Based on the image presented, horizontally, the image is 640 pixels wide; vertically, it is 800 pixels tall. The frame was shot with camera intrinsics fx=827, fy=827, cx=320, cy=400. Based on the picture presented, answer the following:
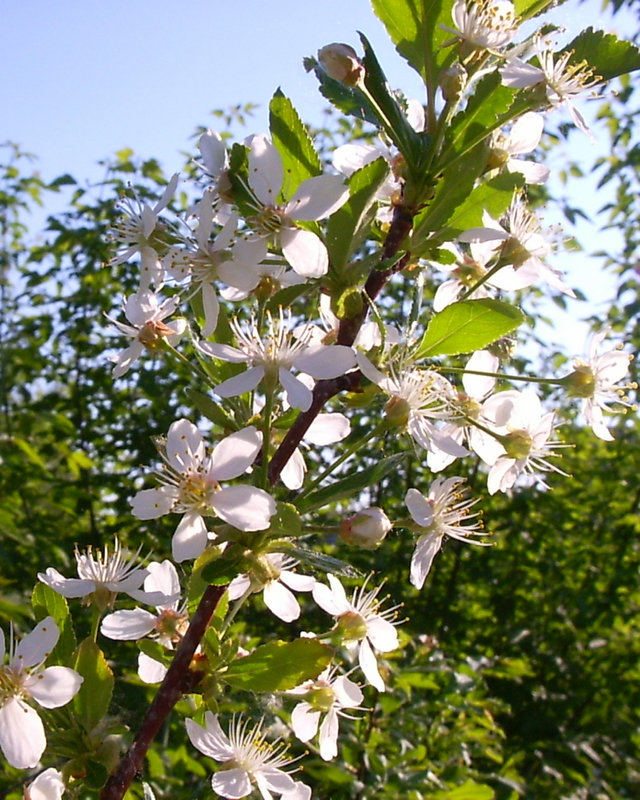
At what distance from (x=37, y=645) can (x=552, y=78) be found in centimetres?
97

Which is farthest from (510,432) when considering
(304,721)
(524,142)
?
(304,721)

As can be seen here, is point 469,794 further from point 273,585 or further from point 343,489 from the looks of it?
point 343,489

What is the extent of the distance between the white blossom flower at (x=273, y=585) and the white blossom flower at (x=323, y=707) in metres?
0.14

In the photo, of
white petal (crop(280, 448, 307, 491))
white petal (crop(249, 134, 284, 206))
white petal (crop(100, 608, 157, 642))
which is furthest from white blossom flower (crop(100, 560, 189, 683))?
white petal (crop(249, 134, 284, 206))

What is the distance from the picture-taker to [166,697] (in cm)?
99

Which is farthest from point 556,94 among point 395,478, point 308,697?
point 395,478

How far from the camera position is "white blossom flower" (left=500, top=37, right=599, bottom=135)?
1.04m

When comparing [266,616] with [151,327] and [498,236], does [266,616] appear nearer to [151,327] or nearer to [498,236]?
[151,327]

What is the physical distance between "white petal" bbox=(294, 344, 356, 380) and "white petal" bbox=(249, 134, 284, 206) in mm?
198

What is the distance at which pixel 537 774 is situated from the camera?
12.1 ft

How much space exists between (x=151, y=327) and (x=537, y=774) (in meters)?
3.32

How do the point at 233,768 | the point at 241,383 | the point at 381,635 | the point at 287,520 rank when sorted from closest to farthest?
1. the point at 287,520
2. the point at 241,383
3. the point at 233,768
4. the point at 381,635

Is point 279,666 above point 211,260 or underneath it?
underneath

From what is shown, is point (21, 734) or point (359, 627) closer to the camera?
point (21, 734)
